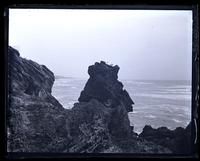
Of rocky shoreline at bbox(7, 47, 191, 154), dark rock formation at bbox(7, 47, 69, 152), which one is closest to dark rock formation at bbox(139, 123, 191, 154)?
rocky shoreline at bbox(7, 47, 191, 154)

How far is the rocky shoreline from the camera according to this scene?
5.31 ft

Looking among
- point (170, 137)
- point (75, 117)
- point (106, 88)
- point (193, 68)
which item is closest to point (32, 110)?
point (75, 117)

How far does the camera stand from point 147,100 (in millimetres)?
1638

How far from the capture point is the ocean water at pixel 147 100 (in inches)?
64.2

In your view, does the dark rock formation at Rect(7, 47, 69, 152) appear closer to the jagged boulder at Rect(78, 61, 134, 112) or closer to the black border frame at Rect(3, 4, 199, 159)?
the black border frame at Rect(3, 4, 199, 159)

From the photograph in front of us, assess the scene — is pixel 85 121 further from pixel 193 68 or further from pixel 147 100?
pixel 193 68

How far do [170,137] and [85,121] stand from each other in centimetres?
50

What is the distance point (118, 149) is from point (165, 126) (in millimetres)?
303

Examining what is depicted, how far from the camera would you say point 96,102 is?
1.66 metres

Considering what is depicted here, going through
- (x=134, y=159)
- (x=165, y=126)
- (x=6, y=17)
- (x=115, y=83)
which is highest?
(x=6, y=17)

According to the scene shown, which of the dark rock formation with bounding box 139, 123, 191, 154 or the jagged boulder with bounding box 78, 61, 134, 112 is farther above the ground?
the jagged boulder with bounding box 78, 61, 134, 112

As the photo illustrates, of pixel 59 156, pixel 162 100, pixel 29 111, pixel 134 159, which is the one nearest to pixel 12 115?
pixel 29 111

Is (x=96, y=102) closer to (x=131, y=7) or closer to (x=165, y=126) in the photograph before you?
(x=165, y=126)

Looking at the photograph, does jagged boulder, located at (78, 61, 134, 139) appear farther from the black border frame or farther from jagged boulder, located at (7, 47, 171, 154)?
the black border frame
